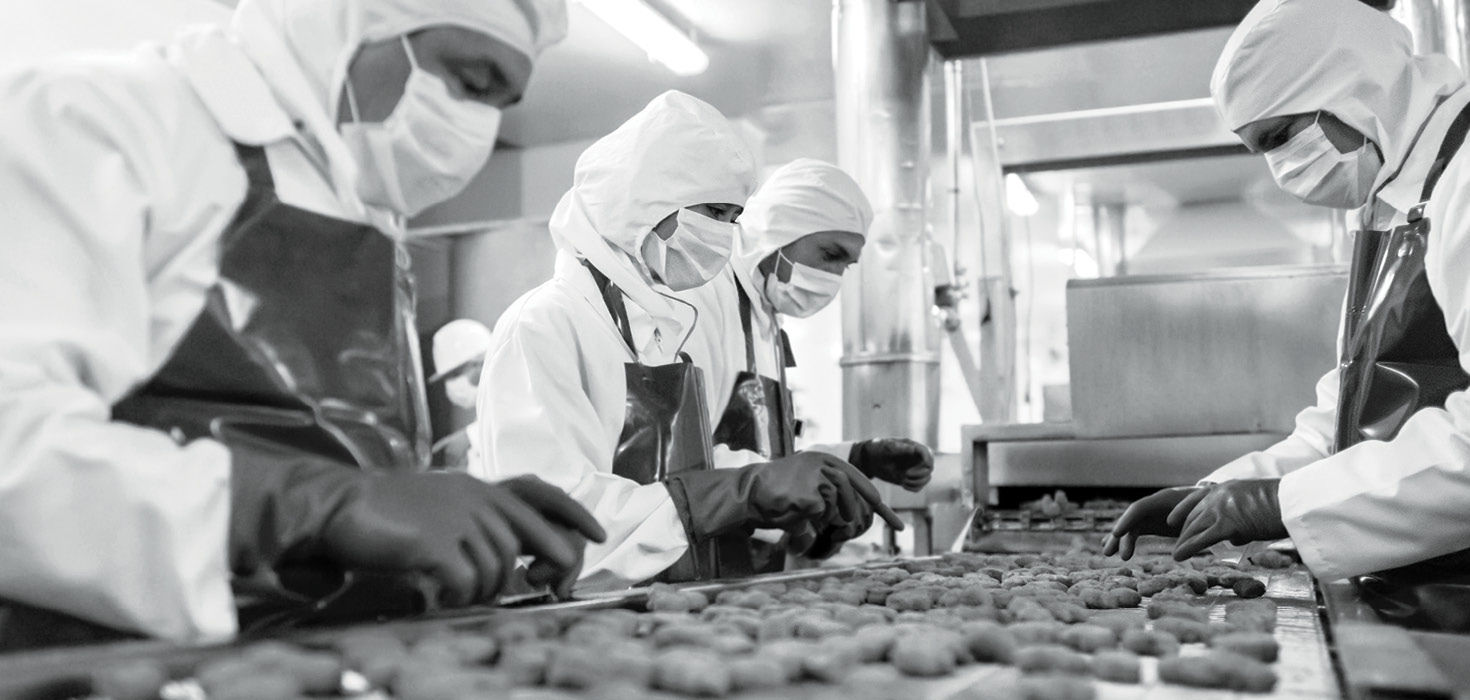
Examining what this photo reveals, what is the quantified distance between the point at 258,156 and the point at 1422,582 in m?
1.74

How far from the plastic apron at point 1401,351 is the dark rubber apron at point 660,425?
1116 millimetres

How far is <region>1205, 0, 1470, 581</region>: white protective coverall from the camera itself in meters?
1.66

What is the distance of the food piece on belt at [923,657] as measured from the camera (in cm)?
105

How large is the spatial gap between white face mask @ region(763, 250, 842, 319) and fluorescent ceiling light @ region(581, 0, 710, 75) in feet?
8.25

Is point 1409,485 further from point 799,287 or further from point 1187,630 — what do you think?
point 799,287

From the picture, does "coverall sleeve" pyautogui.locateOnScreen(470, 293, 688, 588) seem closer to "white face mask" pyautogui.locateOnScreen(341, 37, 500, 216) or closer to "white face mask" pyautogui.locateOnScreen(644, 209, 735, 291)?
"white face mask" pyautogui.locateOnScreen(644, 209, 735, 291)

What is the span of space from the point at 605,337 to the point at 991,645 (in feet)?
3.74

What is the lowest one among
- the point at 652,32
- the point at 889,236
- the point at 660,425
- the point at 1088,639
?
the point at 1088,639

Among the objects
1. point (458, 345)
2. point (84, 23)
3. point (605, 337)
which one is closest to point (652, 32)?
point (458, 345)

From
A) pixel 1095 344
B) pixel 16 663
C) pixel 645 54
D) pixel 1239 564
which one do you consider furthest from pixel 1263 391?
pixel 645 54

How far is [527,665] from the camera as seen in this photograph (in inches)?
38.5

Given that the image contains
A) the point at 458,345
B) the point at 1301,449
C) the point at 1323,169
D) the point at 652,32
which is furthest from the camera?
the point at 458,345

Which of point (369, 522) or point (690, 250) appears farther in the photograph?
point (690, 250)

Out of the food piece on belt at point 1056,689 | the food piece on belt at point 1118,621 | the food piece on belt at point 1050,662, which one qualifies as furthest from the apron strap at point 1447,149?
the food piece on belt at point 1056,689
